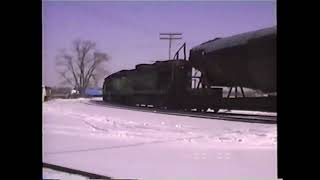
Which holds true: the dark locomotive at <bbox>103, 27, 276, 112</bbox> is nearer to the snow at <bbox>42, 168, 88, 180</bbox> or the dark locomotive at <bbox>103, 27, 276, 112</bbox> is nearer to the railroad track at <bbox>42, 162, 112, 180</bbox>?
the railroad track at <bbox>42, 162, 112, 180</bbox>

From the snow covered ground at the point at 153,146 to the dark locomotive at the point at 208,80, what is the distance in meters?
1.01

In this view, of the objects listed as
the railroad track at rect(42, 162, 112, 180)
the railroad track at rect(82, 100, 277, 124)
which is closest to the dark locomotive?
the railroad track at rect(82, 100, 277, 124)

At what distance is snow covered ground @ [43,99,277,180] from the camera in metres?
5.29

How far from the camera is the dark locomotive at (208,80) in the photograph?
8.91m

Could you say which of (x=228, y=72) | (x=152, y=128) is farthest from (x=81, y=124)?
(x=228, y=72)

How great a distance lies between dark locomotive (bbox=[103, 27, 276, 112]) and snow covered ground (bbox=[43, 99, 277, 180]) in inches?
39.6

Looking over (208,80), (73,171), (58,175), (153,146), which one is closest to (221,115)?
(208,80)

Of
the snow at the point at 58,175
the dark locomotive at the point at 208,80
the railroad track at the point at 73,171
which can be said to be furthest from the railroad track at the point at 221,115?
the snow at the point at 58,175

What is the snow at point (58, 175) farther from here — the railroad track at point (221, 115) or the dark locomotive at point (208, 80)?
the dark locomotive at point (208, 80)

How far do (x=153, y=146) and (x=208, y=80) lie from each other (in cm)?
545

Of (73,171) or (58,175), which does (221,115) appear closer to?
(73,171)

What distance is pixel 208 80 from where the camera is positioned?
11.5m

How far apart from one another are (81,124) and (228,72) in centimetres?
481
